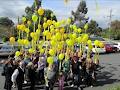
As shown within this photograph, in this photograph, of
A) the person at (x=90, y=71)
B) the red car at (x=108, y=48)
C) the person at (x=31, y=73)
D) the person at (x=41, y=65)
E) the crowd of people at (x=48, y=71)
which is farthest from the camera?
the red car at (x=108, y=48)

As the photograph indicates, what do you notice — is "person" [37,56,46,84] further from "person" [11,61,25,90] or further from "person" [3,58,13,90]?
"person" [3,58,13,90]

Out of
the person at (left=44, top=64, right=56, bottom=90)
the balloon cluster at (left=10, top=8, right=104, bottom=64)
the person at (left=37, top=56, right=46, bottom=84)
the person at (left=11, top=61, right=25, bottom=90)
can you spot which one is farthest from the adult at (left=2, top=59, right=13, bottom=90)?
Result: the person at (left=37, top=56, right=46, bottom=84)

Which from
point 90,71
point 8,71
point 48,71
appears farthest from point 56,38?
point 90,71

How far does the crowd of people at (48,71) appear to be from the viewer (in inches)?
572

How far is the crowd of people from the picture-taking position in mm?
14539

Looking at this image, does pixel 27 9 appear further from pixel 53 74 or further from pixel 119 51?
pixel 53 74

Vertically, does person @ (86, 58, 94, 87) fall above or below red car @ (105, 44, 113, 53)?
below

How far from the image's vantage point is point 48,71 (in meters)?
14.4

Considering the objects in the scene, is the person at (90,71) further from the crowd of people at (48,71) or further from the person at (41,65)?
Answer: the person at (41,65)

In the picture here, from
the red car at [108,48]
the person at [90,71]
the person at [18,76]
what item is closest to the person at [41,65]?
the person at [18,76]

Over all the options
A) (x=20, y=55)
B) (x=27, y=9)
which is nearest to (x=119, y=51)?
(x=27, y=9)

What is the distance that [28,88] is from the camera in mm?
16578

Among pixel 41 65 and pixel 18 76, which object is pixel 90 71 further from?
pixel 18 76

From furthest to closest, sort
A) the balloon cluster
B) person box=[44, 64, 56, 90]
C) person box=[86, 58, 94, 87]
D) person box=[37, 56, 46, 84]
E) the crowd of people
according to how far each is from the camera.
Answer: person box=[86, 58, 94, 87]
person box=[37, 56, 46, 84]
the balloon cluster
the crowd of people
person box=[44, 64, 56, 90]
